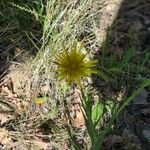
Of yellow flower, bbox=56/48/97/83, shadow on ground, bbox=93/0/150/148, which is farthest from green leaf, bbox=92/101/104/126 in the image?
yellow flower, bbox=56/48/97/83

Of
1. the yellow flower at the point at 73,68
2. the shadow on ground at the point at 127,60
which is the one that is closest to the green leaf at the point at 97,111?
the shadow on ground at the point at 127,60

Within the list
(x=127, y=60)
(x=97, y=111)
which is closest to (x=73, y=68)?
(x=97, y=111)

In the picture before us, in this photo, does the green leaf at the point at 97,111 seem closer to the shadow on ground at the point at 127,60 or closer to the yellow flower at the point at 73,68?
the shadow on ground at the point at 127,60

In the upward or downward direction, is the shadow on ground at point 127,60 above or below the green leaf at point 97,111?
above

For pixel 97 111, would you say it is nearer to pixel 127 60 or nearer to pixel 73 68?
pixel 127 60

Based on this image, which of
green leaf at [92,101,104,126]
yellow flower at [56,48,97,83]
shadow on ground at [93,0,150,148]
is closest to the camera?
yellow flower at [56,48,97,83]

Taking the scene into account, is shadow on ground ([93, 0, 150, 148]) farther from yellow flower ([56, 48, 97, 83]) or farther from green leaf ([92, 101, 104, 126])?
yellow flower ([56, 48, 97, 83])

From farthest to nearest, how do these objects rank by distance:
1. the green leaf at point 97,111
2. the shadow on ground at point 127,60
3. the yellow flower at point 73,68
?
the shadow on ground at point 127,60 → the green leaf at point 97,111 → the yellow flower at point 73,68

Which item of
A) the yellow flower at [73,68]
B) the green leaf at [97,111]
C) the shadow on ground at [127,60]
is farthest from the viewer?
the shadow on ground at [127,60]

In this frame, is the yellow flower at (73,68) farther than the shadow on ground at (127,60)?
No

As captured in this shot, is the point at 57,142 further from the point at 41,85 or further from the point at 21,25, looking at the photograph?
the point at 21,25

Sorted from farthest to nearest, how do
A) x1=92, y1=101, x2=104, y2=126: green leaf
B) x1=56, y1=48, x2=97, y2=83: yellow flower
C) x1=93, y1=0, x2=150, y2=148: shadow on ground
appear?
x1=93, y1=0, x2=150, y2=148: shadow on ground → x1=92, y1=101, x2=104, y2=126: green leaf → x1=56, y1=48, x2=97, y2=83: yellow flower
